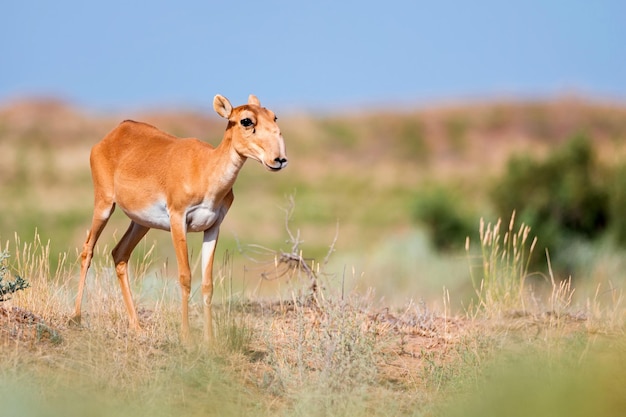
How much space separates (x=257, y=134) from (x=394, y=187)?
113 ft

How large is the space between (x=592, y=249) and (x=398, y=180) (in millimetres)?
21120

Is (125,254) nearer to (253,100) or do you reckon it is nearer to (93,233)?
(93,233)

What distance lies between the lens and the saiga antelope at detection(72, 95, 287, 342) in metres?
8.16

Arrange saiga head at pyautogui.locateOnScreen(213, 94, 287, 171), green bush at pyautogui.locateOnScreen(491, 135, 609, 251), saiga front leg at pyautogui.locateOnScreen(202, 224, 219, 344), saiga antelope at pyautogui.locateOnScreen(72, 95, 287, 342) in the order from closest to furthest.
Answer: saiga head at pyautogui.locateOnScreen(213, 94, 287, 171), saiga antelope at pyautogui.locateOnScreen(72, 95, 287, 342), saiga front leg at pyautogui.locateOnScreen(202, 224, 219, 344), green bush at pyautogui.locateOnScreen(491, 135, 609, 251)

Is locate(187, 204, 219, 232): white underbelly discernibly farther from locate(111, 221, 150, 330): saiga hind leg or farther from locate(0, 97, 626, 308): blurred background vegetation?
locate(111, 221, 150, 330): saiga hind leg

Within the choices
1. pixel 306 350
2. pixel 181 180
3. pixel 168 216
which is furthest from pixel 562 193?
pixel 181 180

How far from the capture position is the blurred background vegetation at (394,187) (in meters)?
22.8

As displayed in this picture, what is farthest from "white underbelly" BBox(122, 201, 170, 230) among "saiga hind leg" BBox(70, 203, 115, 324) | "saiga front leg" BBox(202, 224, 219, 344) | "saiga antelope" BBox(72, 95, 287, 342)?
"saiga hind leg" BBox(70, 203, 115, 324)

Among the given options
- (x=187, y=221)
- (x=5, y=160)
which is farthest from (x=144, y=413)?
(x=5, y=160)

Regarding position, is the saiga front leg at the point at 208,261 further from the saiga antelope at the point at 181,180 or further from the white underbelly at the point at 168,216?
the white underbelly at the point at 168,216

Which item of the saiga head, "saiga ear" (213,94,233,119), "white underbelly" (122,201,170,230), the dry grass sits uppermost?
"saiga ear" (213,94,233,119)

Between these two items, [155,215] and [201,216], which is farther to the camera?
[155,215]

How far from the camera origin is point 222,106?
8.55 meters

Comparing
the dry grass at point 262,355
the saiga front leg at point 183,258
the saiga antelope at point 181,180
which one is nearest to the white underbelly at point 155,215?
the saiga antelope at point 181,180
